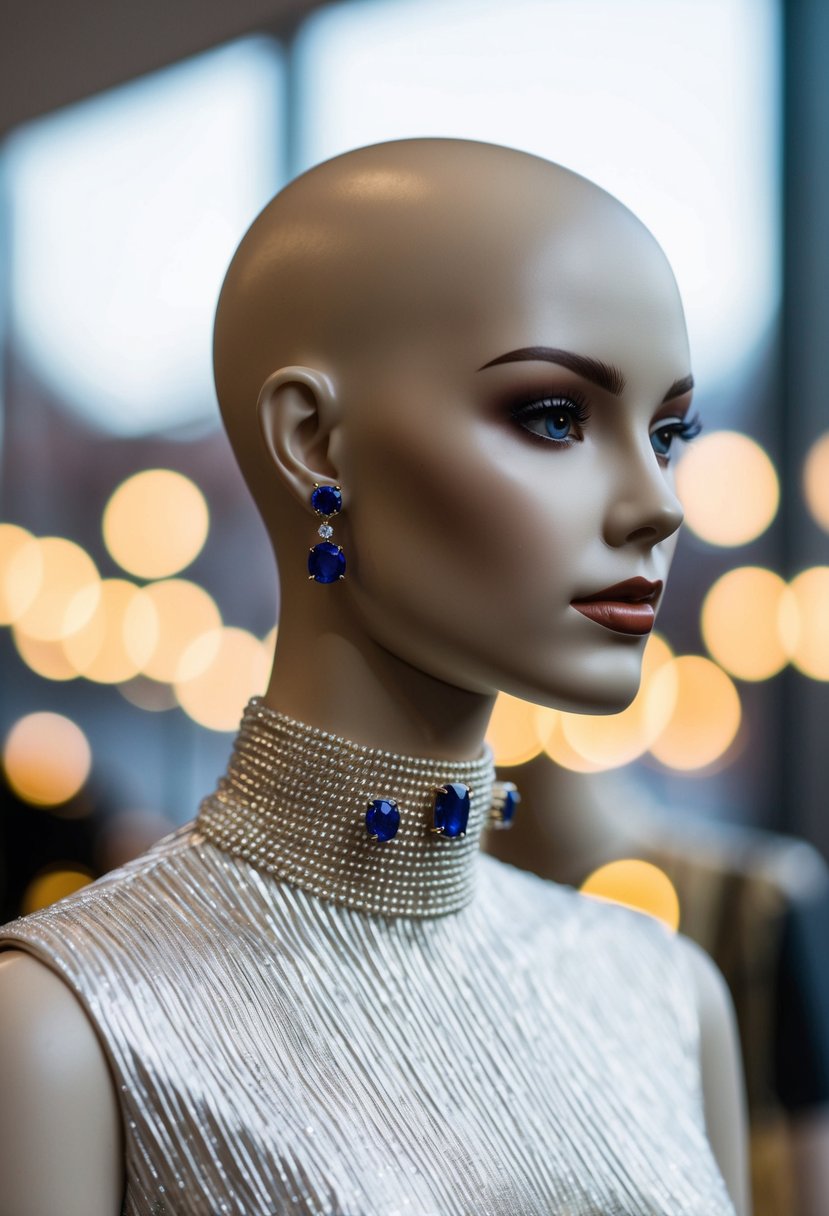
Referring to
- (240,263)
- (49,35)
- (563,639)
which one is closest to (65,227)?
(49,35)

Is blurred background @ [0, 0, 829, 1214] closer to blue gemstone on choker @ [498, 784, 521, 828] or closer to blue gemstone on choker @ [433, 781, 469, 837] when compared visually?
blue gemstone on choker @ [498, 784, 521, 828]

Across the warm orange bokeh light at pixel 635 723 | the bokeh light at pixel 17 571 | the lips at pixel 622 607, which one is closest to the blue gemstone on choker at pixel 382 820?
the lips at pixel 622 607

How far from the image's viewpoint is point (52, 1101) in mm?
860

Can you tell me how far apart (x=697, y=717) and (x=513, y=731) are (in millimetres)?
603

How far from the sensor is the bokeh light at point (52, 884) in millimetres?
2551

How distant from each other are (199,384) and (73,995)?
83.3 inches

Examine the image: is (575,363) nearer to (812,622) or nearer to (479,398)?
(479,398)

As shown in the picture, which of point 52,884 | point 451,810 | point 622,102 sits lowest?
point 52,884

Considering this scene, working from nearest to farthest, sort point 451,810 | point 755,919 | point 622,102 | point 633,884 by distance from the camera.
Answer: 1. point 451,810
2. point 755,919
3. point 633,884
4. point 622,102

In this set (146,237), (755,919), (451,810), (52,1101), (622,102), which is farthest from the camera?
(146,237)

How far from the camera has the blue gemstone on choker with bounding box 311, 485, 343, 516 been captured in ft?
3.30

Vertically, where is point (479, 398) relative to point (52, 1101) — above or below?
above

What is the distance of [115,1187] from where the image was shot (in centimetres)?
90

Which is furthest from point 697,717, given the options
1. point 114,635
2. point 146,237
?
point 146,237
